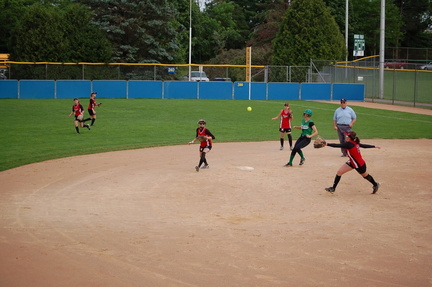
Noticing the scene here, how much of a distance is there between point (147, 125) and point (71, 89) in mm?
20805

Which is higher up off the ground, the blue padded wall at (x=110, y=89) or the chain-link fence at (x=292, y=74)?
the chain-link fence at (x=292, y=74)

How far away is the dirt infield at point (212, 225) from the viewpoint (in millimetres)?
9430

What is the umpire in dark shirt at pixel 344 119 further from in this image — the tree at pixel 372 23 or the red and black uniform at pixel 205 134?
the tree at pixel 372 23

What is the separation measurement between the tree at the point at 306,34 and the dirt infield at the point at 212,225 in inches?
1658

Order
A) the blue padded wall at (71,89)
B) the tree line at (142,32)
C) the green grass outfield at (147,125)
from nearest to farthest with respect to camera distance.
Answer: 1. the green grass outfield at (147,125)
2. the blue padded wall at (71,89)
3. the tree line at (142,32)

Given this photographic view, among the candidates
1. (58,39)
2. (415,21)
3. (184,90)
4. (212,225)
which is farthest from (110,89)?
(415,21)

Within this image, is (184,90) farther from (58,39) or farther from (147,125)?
(147,125)

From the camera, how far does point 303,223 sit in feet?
41.5

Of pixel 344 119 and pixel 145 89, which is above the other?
pixel 145 89

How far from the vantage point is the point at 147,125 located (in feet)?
105

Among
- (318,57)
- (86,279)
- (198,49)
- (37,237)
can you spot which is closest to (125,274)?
(86,279)

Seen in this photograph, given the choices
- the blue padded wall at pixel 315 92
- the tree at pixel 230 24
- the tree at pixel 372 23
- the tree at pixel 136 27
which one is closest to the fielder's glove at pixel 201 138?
the blue padded wall at pixel 315 92

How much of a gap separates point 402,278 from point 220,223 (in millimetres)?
4262

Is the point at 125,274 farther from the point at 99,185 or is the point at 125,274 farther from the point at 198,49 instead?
the point at 198,49
